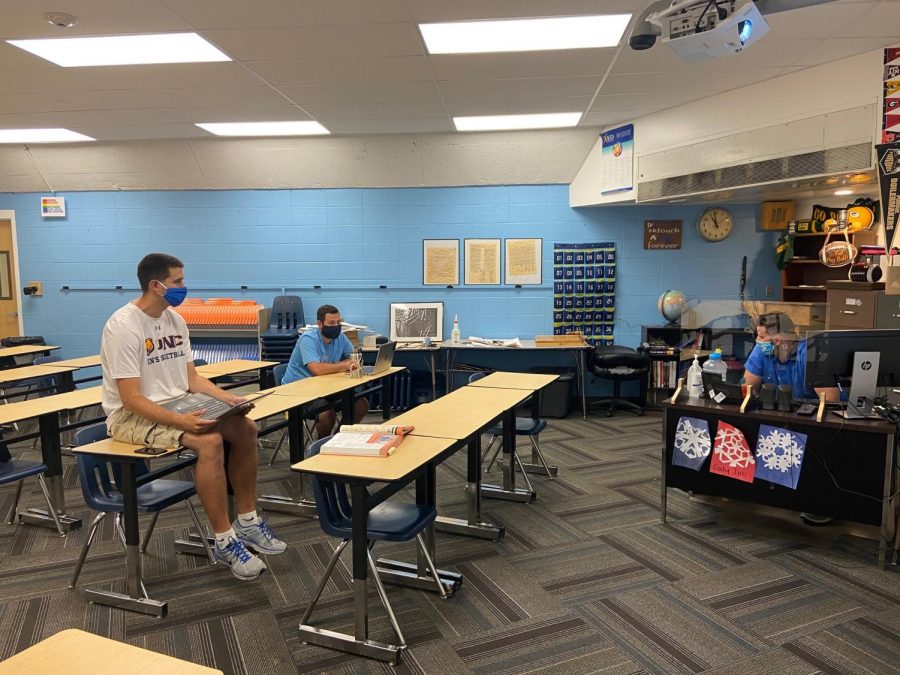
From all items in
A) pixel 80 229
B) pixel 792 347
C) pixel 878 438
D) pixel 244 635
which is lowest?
pixel 244 635

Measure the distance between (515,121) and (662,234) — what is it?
205 centimetres

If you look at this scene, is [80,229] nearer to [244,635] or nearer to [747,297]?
[244,635]

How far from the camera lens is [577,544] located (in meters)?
3.28

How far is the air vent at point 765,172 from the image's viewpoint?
158 inches

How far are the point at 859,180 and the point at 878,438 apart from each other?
243cm

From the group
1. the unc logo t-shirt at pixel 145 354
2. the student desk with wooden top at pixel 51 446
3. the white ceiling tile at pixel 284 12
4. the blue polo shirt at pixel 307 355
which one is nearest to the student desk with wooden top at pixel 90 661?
the unc logo t-shirt at pixel 145 354

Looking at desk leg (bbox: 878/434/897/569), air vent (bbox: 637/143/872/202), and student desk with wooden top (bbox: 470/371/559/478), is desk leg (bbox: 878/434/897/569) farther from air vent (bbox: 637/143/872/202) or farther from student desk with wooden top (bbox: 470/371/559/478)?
air vent (bbox: 637/143/872/202)

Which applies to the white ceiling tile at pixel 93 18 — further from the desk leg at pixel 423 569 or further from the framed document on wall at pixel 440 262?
the framed document on wall at pixel 440 262

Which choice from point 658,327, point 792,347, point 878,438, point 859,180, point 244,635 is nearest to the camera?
point 244,635

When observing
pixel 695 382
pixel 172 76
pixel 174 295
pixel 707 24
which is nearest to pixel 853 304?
pixel 695 382

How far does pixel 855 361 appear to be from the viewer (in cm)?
306

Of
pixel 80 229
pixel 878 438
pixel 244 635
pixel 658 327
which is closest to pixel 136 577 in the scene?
pixel 244 635

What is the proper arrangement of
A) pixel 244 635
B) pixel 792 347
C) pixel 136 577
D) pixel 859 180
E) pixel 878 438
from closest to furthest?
pixel 244 635 < pixel 136 577 < pixel 878 438 < pixel 792 347 < pixel 859 180

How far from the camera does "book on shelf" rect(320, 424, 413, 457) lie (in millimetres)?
2455
